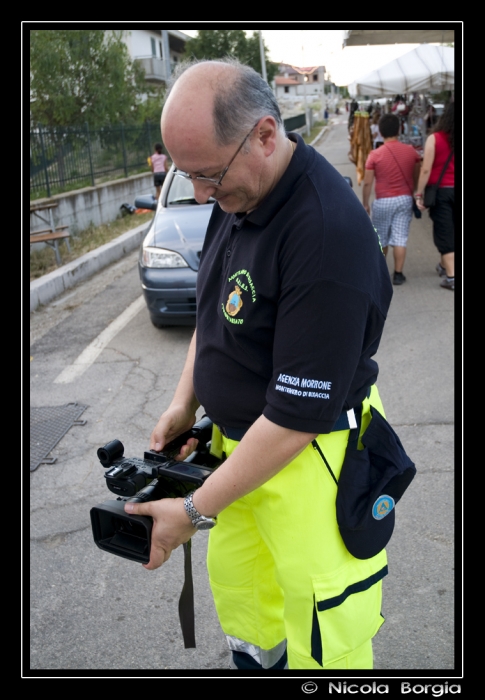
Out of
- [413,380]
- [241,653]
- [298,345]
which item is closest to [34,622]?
[241,653]

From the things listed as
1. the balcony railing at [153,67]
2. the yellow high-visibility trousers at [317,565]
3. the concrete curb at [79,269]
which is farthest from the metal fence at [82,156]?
the balcony railing at [153,67]

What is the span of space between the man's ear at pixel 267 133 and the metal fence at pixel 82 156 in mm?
10252

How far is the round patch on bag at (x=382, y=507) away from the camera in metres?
1.67

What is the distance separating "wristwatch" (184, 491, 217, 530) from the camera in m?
1.58

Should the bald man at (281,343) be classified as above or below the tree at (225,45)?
below

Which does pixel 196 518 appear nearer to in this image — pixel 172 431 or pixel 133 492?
pixel 133 492

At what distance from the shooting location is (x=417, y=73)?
1164 centimetres

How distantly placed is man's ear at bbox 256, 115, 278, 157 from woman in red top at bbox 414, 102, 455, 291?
18.1ft

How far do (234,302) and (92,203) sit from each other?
476 inches

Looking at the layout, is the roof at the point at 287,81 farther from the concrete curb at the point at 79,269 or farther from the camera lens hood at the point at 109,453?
the camera lens hood at the point at 109,453

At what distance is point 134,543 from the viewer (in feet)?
5.59

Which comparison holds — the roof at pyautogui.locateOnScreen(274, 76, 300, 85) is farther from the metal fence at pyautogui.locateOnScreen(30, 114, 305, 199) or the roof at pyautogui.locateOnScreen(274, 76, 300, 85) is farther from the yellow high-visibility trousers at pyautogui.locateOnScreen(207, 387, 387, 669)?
the yellow high-visibility trousers at pyautogui.locateOnScreen(207, 387, 387, 669)

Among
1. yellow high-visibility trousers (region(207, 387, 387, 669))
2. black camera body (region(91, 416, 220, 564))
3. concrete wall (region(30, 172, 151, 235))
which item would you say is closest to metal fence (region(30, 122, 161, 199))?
concrete wall (region(30, 172, 151, 235))

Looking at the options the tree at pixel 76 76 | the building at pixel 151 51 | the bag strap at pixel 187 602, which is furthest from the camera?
the building at pixel 151 51
